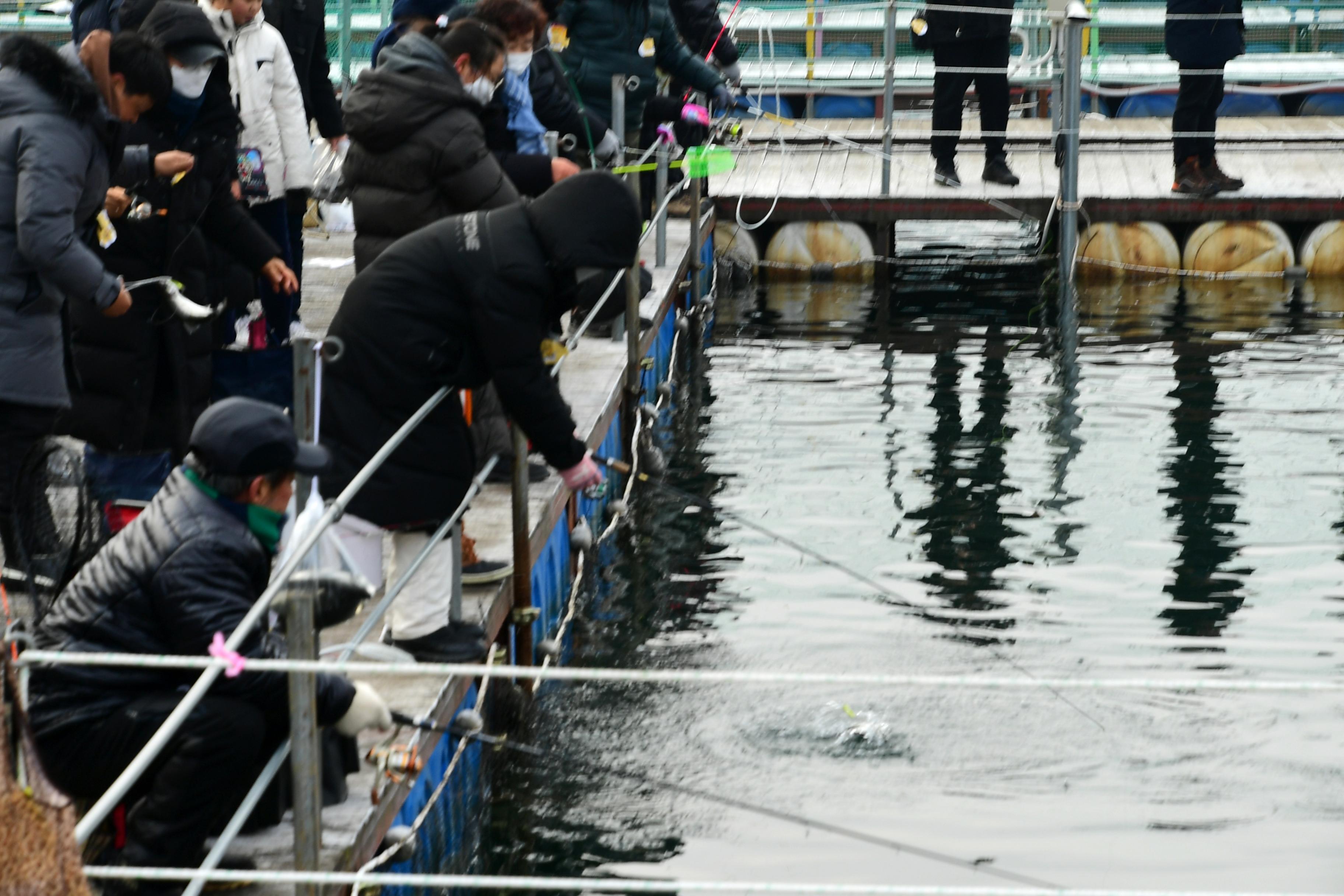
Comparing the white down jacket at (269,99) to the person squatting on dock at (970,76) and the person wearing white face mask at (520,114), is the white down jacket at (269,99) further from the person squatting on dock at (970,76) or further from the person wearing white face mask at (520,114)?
the person squatting on dock at (970,76)

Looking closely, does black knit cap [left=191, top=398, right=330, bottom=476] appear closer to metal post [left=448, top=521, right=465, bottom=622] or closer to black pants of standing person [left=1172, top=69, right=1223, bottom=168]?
metal post [left=448, top=521, right=465, bottom=622]

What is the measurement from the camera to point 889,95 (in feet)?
42.0

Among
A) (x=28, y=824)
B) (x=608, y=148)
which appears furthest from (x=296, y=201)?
(x=28, y=824)

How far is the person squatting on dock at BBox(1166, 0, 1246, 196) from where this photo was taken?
11680 mm

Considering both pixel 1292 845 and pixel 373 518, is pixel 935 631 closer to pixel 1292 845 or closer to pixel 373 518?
pixel 1292 845

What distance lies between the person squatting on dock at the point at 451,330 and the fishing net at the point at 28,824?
6.49 ft

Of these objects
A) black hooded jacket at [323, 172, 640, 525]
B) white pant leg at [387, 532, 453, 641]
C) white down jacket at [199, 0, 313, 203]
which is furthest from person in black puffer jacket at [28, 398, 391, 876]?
white down jacket at [199, 0, 313, 203]

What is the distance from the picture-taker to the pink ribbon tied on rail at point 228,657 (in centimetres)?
306

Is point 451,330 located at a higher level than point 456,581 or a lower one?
higher

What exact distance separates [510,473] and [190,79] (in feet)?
5.86

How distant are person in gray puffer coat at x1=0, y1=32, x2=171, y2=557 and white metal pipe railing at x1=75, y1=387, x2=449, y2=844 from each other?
1.14 m

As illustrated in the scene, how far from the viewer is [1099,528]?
25.8ft

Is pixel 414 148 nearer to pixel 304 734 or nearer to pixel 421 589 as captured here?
pixel 421 589

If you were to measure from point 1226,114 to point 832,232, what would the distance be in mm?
7334
